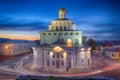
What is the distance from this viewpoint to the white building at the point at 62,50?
31.3 m

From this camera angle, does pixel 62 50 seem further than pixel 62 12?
No

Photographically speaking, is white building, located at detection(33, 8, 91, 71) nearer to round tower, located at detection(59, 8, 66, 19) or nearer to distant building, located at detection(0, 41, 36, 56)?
round tower, located at detection(59, 8, 66, 19)

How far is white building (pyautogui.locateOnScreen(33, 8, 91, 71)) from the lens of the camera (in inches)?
1232

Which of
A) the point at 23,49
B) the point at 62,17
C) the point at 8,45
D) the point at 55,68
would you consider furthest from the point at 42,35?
the point at 23,49

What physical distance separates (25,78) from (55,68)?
1572cm

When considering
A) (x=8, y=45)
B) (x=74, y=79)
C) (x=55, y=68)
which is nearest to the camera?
(x=74, y=79)

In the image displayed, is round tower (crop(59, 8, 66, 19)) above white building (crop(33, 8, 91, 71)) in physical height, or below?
above

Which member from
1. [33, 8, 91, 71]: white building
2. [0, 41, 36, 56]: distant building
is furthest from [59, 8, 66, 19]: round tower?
[0, 41, 36, 56]: distant building

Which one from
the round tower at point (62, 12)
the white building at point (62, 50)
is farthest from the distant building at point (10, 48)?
the round tower at point (62, 12)

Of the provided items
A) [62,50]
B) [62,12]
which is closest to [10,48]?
[62,12]

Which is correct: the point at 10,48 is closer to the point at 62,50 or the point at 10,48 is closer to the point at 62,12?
the point at 62,12

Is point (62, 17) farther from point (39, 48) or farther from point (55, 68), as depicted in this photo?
point (55, 68)

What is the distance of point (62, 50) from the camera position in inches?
1224

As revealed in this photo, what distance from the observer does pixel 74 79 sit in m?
15.6
